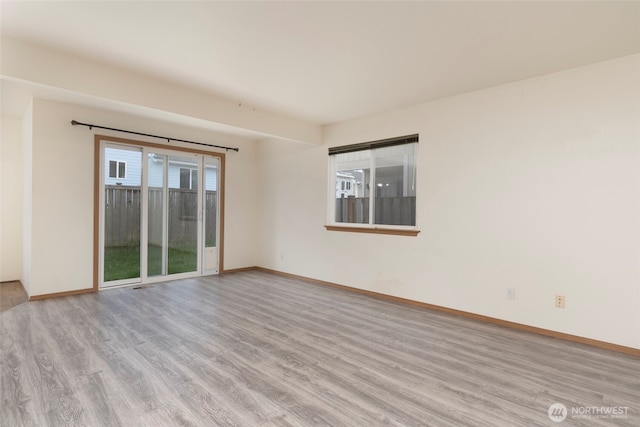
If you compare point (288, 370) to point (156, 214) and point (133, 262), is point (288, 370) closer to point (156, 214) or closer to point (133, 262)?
point (133, 262)

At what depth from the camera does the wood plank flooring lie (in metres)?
1.85

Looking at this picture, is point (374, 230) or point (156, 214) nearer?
point (374, 230)

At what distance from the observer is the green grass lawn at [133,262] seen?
457 cm

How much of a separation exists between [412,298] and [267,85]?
9.96 ft

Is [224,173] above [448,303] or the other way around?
above

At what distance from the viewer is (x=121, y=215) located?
15.1 feet

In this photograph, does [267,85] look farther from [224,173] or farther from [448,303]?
[448,303]

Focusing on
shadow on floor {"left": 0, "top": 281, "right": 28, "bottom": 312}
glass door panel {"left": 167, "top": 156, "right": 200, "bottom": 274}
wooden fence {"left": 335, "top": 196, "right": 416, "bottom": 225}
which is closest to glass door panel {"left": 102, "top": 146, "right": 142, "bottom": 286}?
glass door panel {"left": 167, "top": 156, "right": 200, "bottom": 274}

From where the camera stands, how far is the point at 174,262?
5.21 metres

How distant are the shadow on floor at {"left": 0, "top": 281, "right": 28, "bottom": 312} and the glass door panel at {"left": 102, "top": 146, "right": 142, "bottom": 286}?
0.89 m

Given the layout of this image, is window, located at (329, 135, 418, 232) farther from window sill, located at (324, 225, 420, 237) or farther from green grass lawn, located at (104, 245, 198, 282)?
green grass lawn, located at (104, 245, 198, 282)

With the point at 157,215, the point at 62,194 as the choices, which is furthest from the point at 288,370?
the point at 62,194

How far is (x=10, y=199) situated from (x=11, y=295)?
1590 mm

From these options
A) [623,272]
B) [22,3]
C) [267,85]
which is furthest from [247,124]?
[623,272]
